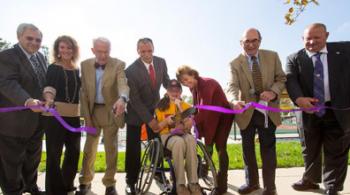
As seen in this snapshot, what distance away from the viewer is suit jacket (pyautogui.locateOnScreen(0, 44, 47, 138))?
367 centimetres

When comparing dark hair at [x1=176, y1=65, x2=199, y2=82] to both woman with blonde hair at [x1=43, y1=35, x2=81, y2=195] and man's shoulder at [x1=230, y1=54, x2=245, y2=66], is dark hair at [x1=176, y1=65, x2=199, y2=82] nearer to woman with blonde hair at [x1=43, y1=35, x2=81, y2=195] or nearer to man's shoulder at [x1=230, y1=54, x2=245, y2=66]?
man's shoulder at [x1=230, y1=54, x2=245, y2=66]

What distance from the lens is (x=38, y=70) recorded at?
4059 mm

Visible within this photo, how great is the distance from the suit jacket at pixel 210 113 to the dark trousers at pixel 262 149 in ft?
0.87

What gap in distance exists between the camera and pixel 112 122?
4129 millimetres

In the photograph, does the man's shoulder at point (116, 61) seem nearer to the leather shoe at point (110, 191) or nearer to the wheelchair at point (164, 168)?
the wheelchair at point (164, 168)

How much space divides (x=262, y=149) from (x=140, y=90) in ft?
5.23

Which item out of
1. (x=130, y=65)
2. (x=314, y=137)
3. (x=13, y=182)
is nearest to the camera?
(x=13, y=182)

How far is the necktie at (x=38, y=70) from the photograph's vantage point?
158 inches

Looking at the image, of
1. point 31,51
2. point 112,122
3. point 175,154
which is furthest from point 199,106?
point 31,51

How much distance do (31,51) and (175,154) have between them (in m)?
2.01

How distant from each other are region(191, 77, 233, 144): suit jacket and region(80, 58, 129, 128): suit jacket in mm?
879

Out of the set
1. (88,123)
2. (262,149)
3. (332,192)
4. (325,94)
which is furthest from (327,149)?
(88,123)

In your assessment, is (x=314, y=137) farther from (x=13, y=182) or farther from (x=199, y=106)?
(x=13, y=182)

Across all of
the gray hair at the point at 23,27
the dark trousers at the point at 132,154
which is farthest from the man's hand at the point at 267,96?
the gray hair at the point at 23,27
